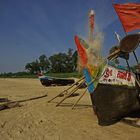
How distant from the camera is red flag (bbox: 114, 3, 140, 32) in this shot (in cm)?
656

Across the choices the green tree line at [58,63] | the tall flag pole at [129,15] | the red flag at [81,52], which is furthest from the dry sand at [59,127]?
the green tree line at [58,63]

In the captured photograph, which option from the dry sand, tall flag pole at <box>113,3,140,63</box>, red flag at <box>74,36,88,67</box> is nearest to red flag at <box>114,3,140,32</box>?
tall flag pole at <box>113,3,140,63</box>

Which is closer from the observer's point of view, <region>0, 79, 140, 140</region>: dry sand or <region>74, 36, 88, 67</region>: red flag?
<region>0, 79, 140, 140</region>: dry sand

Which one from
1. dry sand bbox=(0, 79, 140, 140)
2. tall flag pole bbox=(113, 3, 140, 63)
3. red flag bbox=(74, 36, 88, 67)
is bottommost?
dry sand bbox=(0, 79, 140, 140)

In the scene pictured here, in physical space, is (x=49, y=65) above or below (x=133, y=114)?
above

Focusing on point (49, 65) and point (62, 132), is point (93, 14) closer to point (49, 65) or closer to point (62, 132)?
point (62, 132)

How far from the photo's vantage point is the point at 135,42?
20.5 ft

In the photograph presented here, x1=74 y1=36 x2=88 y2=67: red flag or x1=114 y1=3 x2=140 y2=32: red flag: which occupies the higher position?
x1=114 y1=3 x2=140 y2=32: red flag

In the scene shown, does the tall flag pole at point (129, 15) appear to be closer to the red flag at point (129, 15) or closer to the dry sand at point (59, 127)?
A: the red flag at point (129, 15)

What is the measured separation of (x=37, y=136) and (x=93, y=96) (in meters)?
1.93

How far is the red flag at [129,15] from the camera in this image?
21.5 ft

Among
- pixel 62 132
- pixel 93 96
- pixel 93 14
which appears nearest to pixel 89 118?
pixel 93 96

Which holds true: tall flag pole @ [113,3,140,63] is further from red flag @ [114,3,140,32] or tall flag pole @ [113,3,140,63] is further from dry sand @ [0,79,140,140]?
dry sand @ [0,79,140,140]

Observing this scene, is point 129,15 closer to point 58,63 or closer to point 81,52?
point 81,52
